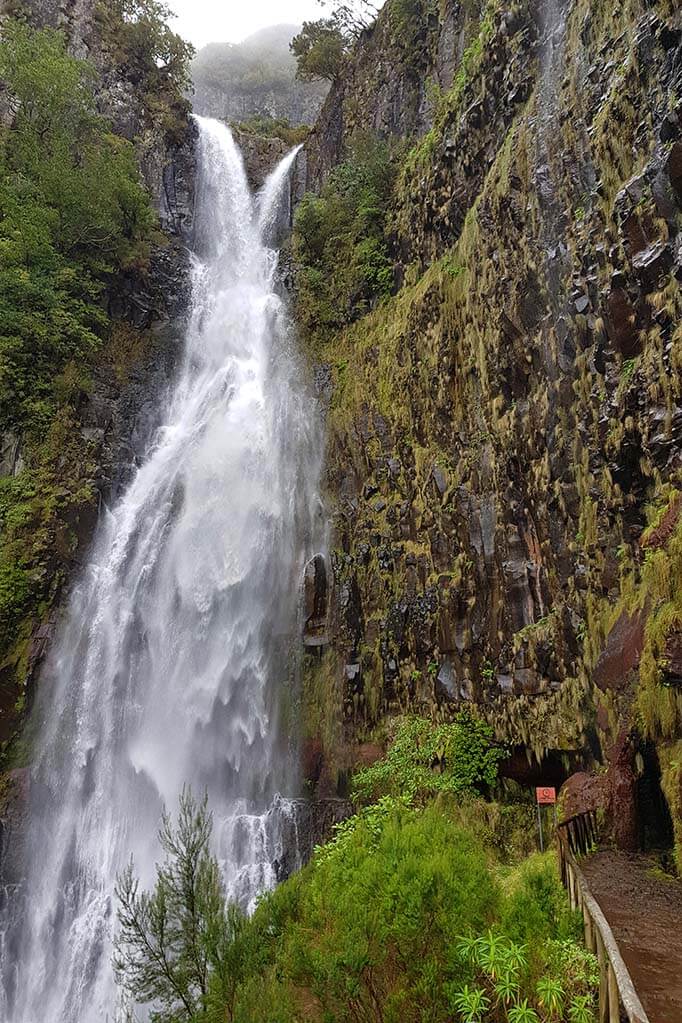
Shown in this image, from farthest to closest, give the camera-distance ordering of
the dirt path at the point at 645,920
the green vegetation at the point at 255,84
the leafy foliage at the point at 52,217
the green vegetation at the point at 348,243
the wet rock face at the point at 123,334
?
the green vegetation at the point at 255,84 → the leafy foliage at the point at 52,217 → the green vegetation at the point at 348,243 → the wet rock face at the point at 123,334 → the dirt path at the point at 645,920

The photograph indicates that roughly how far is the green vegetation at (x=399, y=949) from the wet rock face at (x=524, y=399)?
3538 millimetres

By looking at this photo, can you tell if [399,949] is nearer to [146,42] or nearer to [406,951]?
[406,951]

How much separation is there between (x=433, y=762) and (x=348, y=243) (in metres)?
15.8

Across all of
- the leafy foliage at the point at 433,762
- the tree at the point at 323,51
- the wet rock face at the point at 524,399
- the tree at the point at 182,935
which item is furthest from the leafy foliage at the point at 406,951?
the tree at the point at 323,51

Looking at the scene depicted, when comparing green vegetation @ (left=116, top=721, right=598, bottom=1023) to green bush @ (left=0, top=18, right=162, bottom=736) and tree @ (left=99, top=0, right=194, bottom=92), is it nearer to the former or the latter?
green bush @ (left=0, top=18, right=162, bottom=736)

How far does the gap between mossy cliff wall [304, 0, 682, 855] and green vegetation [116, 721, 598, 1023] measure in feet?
8.61

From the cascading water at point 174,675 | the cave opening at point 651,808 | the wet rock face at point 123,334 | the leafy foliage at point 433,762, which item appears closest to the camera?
the cave opening at point 651,808

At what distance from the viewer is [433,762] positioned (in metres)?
11.8

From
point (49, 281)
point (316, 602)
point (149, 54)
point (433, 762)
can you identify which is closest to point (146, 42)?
point (149, 54)

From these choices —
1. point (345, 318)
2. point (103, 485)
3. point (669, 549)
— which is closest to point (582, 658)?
point (669, 549)

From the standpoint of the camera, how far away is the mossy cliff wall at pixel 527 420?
8.76 meters

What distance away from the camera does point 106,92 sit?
27359 mm

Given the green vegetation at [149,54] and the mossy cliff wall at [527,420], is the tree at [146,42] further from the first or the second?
the mossy cliff wall at [527,420]

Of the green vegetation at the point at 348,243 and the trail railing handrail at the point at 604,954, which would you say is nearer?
the trail railing handrail at the point at 604,954
